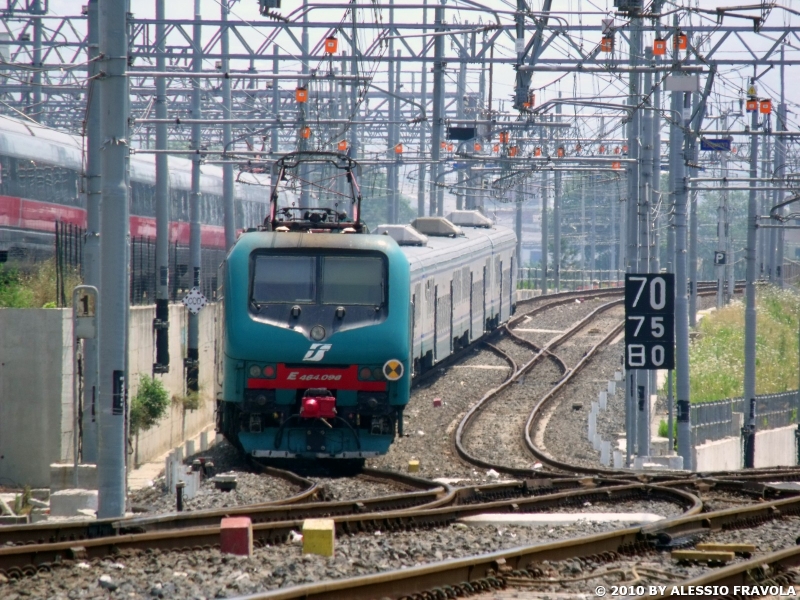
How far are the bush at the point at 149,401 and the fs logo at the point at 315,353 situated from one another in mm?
5486

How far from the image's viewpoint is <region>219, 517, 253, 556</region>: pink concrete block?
8328 mm

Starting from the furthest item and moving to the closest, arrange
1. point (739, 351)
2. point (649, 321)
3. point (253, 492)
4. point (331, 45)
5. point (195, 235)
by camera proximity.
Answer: point (739, 351) → point (195, 235) → point (331, 45) → point (649, 321) → point (253, 492)

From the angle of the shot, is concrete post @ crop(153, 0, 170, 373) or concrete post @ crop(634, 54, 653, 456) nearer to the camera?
concrete post @ crop(634, 54, 653, 456)

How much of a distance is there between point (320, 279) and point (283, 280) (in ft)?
1.46

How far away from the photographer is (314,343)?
1452cm

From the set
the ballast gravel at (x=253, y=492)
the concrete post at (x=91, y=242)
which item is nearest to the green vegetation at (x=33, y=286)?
the concrete post at (x=91, y=242)

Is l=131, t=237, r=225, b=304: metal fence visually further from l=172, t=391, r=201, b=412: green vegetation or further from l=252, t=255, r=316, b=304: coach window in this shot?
l=252, t=255, r=316, b=304: coach window

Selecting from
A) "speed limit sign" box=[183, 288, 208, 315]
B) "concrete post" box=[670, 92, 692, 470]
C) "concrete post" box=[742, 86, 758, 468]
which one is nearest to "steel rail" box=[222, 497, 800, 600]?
"concrete post" box=[670, 92, 692, 470]

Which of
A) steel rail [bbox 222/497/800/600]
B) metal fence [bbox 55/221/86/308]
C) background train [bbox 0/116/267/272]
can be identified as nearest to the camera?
steel rail [bbox 222/497/800/600]

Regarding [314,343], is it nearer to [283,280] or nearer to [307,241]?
[283,280]

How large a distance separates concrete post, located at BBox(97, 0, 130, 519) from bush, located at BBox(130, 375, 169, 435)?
833 cm

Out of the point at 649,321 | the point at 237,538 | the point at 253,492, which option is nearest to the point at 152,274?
the point at 649,321

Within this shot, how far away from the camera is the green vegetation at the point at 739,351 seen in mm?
32312

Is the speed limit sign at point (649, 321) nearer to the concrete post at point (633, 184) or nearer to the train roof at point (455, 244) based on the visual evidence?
the concrete post at point (633, 184)
